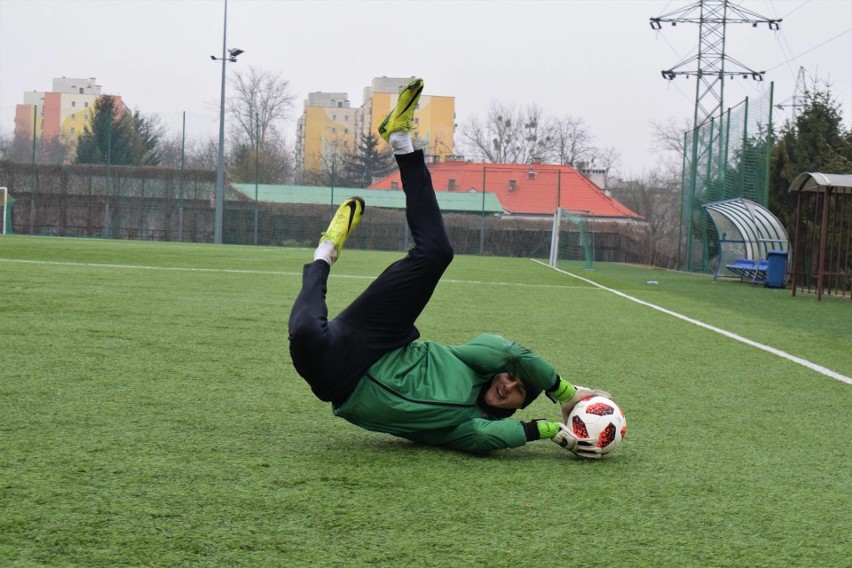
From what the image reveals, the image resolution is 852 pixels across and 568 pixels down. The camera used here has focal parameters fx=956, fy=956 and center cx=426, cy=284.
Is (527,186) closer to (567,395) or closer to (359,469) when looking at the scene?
(567,395)

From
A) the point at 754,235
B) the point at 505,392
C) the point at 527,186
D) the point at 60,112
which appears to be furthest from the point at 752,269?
the point at 60,112

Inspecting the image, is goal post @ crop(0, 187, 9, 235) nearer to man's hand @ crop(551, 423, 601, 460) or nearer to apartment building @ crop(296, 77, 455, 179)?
apartment building @ crop(296, 77, 455, 179)

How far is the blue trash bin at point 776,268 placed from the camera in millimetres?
20547

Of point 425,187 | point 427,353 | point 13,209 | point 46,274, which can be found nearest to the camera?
point 427,353

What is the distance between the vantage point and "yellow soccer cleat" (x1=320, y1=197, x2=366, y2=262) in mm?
4434

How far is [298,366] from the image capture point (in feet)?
12.7

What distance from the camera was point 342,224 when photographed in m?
4.57

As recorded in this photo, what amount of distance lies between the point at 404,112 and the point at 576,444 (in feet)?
5.84

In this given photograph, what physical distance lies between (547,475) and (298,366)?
3.55 ft

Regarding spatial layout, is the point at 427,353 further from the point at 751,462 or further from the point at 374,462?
the point at 751,462

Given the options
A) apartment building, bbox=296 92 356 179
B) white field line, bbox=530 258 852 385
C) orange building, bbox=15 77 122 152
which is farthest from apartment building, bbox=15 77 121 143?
white field line, bbox=530 258 852 385

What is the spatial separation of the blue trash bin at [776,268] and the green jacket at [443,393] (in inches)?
704

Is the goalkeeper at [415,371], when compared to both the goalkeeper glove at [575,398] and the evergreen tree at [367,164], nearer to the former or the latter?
the goalkeeper glove at [575,398]

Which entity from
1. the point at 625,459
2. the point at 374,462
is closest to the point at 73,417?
the point at 374,462
